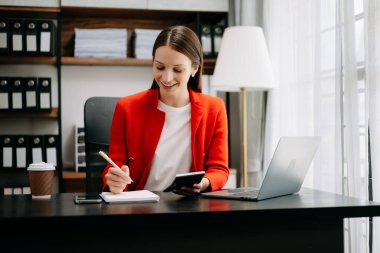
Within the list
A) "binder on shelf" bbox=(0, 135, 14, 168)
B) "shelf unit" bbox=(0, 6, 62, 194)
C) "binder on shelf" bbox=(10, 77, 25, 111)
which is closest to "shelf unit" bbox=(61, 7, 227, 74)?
"shelf unit" bbox=(0, 6, 62, 194)

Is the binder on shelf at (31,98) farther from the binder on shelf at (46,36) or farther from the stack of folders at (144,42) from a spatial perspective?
the stack of folders at (144,42)

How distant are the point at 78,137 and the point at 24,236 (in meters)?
2.29

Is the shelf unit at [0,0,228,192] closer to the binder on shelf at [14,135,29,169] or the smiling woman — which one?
the binder on shelf at [14,135,29,169]

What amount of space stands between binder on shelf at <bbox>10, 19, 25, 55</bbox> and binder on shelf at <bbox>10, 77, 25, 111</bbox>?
0.19 meters

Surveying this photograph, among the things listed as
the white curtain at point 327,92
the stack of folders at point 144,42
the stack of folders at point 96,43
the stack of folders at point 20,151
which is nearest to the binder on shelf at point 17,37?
the stack of folders at point 96,43

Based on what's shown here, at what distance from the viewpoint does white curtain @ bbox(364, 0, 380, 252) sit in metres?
1.95

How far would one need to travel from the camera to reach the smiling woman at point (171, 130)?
5.98 feet

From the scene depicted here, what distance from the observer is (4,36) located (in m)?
3.25

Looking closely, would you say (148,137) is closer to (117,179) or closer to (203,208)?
(117,179)

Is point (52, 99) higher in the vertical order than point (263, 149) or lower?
higher

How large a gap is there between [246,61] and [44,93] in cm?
138

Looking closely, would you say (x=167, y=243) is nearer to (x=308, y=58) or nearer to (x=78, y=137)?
(x=308, y=58)

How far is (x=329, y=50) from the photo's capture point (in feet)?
7.76

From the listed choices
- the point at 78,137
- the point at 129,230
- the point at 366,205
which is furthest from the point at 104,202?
the point at 78,137
